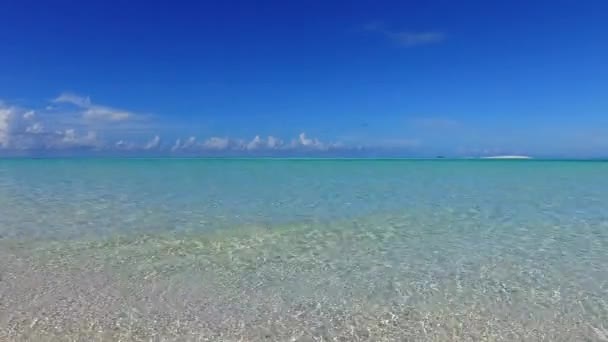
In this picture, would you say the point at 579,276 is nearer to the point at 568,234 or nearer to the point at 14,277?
the point at 568,234

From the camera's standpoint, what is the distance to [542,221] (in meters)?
10.2

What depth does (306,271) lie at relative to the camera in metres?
6.17

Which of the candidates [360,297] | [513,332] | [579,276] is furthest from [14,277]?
[579,276]

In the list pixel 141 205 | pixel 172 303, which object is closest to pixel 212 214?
pixel 141 205

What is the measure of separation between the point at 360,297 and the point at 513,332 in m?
1.69

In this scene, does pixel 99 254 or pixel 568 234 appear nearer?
pixel 99 254

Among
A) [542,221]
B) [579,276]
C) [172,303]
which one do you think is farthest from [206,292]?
[542,221]

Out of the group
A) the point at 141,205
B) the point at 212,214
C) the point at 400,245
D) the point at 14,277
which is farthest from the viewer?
the point at 141,205

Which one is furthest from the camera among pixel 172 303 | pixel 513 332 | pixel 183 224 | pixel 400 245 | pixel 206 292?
pixel 183 224

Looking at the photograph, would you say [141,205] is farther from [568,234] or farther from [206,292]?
[568,234]

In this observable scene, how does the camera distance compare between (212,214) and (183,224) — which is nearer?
(183,224)

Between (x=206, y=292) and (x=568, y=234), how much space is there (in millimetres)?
7491

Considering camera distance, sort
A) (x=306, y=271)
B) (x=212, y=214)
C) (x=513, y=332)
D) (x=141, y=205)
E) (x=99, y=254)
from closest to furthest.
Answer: (x=513, y=332) → (x=306, y=271) → (x=99, y=254) → (x=212, y=214) → (x=141, y=205)

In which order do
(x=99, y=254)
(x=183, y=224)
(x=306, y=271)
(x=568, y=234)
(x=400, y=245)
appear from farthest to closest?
(x=183, y=224), (x=568, y=234), (x=400, y=245), (x=99, y=254), (x=306, y=271)
